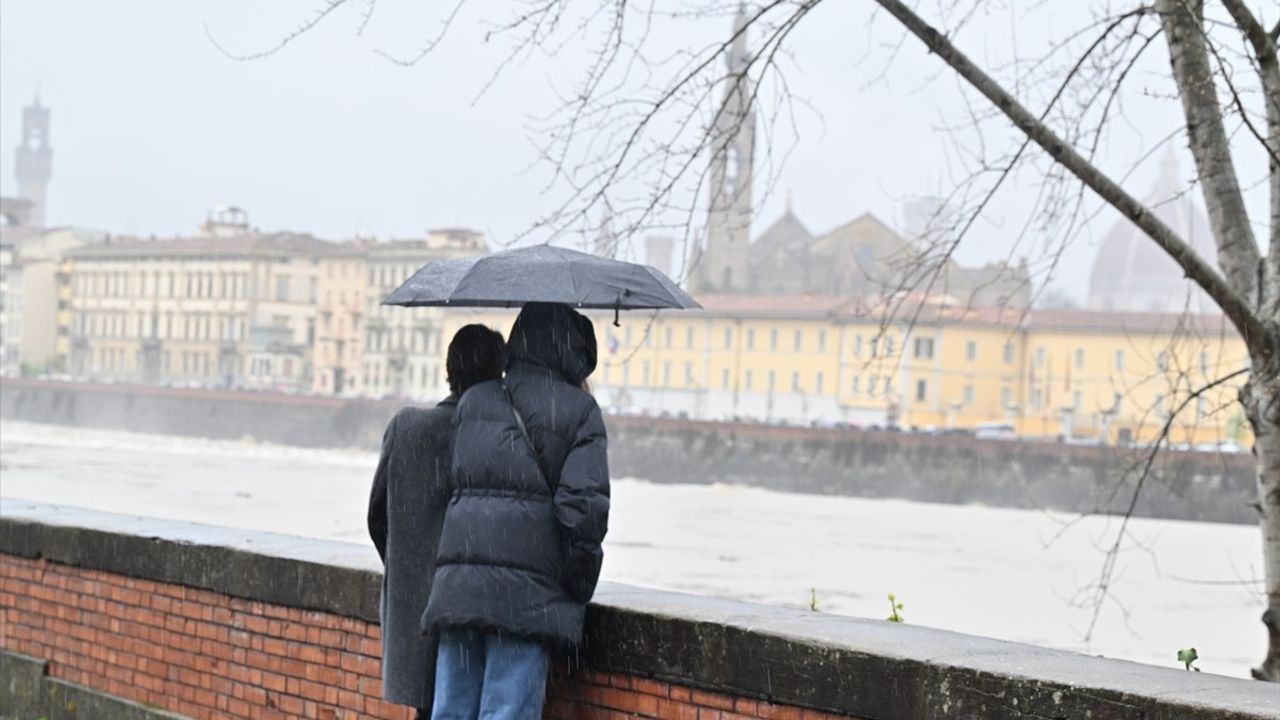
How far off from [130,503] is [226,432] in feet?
115

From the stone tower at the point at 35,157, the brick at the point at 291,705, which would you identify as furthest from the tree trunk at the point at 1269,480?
the stone tower at the point at 35,157

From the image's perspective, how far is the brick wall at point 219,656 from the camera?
3.46m

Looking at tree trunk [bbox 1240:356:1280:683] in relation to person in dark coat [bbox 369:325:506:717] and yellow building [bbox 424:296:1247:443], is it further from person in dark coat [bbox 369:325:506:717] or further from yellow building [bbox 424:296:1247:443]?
yellow building [bbox 424:296:1247:443]

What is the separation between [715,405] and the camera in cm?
6912

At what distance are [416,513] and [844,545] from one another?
113 feet

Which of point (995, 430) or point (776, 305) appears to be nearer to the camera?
point (995, 430)

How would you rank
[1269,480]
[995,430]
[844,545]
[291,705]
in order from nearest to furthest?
1. [291,705]
2. [1269,480]
3. [844,545]
4. [995,430]

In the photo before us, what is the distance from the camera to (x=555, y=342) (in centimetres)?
321

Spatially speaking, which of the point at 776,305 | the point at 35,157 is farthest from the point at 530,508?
the point at 35,157

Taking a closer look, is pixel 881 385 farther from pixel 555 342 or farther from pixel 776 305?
pixel 555 342

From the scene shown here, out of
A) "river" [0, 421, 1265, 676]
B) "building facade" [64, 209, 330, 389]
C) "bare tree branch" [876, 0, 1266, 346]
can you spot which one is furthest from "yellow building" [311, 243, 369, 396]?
"bare tree branch" [876, 0, 1266, 346]

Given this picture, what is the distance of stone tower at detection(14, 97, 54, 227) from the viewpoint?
164 m

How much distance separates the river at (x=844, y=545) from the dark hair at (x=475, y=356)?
1052cm

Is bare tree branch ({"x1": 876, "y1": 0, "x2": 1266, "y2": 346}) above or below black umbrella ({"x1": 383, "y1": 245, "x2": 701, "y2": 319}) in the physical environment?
above
